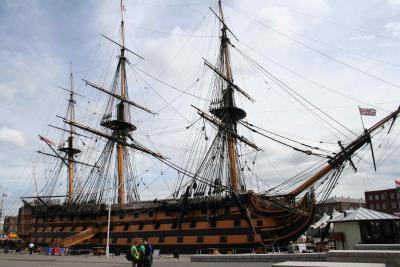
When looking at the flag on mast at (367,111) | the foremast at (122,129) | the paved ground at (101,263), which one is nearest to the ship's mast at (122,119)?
the foremast at (122,129)

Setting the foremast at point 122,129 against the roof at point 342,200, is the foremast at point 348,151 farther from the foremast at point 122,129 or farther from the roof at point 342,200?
the roof at point 342,200

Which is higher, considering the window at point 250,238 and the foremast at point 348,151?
the foremast at point 348,151

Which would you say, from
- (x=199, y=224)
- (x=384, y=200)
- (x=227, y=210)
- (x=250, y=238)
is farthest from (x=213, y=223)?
(x=384, y=200)

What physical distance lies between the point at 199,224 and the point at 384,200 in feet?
241

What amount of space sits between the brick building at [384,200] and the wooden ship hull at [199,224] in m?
68.9

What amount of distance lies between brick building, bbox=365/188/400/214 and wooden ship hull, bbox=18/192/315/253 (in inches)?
2712

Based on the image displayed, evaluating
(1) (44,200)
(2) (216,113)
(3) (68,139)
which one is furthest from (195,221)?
(3) (68,139)

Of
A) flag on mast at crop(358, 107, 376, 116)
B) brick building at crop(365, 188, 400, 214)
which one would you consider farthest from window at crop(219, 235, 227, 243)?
brick building at crop(365, 188, 400, 214)

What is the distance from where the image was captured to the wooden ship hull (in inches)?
1097

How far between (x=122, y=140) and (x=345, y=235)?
34.2m

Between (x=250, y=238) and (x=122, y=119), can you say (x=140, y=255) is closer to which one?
(x=250, y=238)

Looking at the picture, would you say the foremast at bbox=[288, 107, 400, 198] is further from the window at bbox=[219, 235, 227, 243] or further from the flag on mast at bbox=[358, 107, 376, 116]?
the window at bbox=[219, 235, 227, 243]

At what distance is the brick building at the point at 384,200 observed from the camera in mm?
87000

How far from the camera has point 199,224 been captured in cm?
3056
